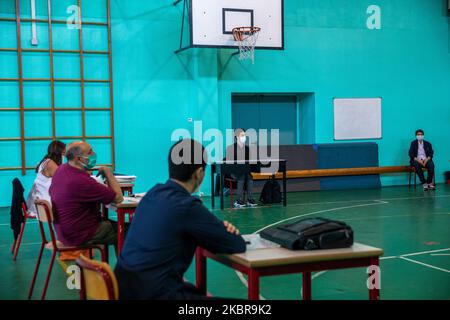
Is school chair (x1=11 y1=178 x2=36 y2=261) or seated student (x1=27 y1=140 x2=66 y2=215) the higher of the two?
seated student (x1=27 y1=140 x2=66 y2=215)

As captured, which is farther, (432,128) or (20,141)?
(432,128)

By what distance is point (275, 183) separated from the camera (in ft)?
35.0

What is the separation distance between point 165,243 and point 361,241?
14.8ft

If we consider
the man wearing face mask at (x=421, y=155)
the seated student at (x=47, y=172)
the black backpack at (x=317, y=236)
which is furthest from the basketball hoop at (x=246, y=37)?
the black backpack at (x=317, y=236)

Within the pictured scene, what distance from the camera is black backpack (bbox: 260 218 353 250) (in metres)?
2.92

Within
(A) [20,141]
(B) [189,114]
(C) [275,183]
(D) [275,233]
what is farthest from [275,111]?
(D) [275,233]

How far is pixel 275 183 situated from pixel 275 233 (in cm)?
755

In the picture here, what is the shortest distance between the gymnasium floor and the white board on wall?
2475 millimetres

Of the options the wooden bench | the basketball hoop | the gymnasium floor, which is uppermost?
the basketball hoop

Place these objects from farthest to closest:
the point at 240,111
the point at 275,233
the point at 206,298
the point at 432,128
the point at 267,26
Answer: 1. the point at 432,128
2. the point at 240,111
3. the point at 267,26
4. the point at 275,233
5. the point at 206,298

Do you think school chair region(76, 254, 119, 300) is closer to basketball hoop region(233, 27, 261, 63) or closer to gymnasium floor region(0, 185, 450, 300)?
gymnasium floor region(0, 185, 450, 300)

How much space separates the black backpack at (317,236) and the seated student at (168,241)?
0.25 meters

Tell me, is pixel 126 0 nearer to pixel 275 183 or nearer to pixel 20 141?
pixel 20 141

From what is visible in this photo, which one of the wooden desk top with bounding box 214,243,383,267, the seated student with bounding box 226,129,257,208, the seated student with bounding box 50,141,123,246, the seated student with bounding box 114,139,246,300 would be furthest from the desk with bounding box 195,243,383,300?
the seated student with bounding box 226,129,257,208
